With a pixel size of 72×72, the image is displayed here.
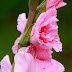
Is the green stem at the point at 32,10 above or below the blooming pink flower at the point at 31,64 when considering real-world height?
above

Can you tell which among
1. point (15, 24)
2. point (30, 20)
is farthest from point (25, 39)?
point (15, 24)

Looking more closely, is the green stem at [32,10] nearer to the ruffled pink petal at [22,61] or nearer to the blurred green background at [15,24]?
the ruffled pink petal at [22,61]

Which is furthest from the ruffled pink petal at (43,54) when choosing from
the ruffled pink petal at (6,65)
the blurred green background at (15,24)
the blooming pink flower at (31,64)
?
the blurred green background at (15,24)

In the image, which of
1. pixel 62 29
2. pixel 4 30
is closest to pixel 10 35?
pixel 4 30

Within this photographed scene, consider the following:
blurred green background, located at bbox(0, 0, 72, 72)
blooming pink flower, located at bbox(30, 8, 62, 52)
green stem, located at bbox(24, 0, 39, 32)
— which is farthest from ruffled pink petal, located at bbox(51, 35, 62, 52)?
blurred green background, located at bbox(0, 0, 72, 72)

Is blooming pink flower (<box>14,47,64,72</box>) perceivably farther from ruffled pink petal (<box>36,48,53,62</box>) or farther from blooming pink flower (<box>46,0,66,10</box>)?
blooming pink flower (<box>46,0,66,10</box>)

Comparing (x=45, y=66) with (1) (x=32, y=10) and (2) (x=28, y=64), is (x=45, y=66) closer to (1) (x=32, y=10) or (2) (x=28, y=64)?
(2) (x=28, y=64)

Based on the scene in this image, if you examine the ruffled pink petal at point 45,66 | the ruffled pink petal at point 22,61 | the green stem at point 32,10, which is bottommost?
the ruffled pink petal at point 45,66
